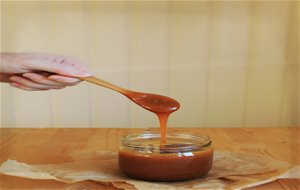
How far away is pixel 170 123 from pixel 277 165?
27.4 inches

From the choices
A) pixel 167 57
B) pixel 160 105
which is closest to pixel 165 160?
pixel 160 105

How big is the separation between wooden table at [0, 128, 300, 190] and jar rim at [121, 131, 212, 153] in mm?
82

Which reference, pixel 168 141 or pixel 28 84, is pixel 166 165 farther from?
pixel 28 84

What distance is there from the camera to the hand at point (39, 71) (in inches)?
31.3

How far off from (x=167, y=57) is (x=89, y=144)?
505 millimetres

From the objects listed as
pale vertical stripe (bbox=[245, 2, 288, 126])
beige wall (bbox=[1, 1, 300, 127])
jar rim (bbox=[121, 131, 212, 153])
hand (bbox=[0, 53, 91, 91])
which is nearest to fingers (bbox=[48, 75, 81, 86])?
hand (bbox=[0, 53, 91, 91])

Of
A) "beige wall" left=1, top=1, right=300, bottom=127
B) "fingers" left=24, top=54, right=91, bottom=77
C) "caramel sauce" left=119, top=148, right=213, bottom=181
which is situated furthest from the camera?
"beige wall" left=1, top=1, right=300, bottom=127

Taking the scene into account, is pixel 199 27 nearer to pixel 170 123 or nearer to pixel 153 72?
pixel 153 72

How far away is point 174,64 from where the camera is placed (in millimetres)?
1445

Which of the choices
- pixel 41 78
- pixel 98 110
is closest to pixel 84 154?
pixel 41 78

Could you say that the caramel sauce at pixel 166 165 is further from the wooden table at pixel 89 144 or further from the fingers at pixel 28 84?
the fingers at pixel 28 84

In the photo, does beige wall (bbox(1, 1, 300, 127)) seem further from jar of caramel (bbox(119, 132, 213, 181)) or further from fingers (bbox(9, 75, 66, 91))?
jar of caramel (bbox(119, 132, 213, 181))

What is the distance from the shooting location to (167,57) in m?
1.44

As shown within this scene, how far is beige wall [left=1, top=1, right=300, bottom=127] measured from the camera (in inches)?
56.0
